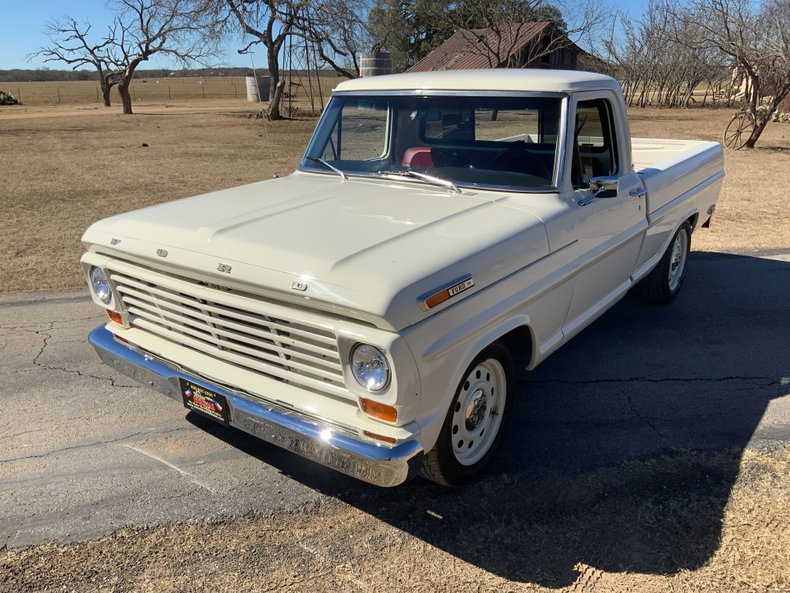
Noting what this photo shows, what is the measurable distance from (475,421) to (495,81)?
7.03ft

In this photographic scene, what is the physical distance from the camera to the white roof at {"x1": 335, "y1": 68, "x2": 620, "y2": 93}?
3896mm

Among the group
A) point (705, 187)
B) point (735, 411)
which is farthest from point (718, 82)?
point (735, 411)

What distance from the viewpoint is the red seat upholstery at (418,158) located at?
409cm

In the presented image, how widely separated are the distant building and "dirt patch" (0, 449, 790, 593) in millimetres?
27303

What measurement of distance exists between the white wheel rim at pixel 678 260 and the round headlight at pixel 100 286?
14.9 feet

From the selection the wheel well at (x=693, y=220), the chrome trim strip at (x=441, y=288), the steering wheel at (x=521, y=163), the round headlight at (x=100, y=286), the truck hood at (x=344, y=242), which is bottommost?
the wheel well at (x=693, y=220)

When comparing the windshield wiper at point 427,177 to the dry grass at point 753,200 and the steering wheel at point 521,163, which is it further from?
the dry grass at point 753,200

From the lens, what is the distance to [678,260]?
19.4 feet

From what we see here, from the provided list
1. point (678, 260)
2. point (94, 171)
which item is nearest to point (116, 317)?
point (678, 260)

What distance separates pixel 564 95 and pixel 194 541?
317 centimetres

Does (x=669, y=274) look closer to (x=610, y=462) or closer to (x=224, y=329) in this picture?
(x=610, y=462)

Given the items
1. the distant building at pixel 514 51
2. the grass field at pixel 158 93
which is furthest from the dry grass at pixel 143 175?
the grass field at pixel 158 93

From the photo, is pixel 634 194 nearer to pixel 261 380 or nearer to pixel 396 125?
pixel 396 125

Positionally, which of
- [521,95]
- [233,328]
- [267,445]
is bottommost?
[267,445]
